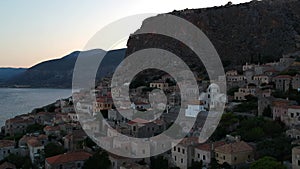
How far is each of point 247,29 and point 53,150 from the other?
40095 millimetres

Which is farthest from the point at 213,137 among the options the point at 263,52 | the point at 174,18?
the point at 174,18

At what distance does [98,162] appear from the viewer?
611 inches

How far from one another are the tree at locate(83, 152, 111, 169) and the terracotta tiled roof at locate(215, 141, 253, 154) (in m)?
4.49

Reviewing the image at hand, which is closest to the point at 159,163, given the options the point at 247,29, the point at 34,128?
the point at 34,128

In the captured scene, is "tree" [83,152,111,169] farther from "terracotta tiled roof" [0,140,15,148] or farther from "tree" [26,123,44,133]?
"tree" [26,123,44,133]

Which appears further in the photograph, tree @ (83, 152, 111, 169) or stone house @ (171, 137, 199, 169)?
tree @ (83, 152, 111, 169)

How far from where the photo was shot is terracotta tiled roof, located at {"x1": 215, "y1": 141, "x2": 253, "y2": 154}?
14.2 metres

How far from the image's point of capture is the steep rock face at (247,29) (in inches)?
1955

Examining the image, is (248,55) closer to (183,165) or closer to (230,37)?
(230,37)

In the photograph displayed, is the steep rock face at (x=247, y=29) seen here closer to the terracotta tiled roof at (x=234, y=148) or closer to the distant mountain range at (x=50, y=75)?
the terracotta tiled roof at (x=234, y=148)

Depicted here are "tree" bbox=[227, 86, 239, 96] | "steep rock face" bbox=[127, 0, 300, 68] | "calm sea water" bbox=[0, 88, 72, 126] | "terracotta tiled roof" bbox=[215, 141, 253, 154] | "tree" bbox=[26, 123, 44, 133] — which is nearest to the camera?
"terracotta tiled roof" bbox=[215, 141, 253, 154]

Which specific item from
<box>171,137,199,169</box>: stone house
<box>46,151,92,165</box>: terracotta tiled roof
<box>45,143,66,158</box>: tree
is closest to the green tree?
<box>171,137,199,169</box>: stone house

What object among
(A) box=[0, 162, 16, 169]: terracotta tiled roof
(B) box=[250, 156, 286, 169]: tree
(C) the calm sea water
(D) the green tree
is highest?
(D) the green tree

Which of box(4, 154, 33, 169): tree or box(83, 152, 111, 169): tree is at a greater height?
box(83, 152, 111, 169): tree
